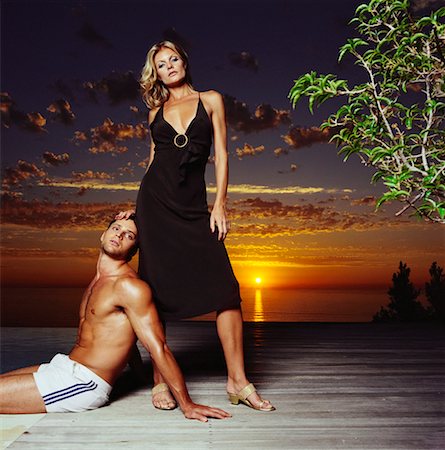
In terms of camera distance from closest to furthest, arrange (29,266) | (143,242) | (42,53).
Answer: (143,242), (42,53), (29,266)

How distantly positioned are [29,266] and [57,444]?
553cm

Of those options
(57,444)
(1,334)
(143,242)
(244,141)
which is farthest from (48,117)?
(57,444)

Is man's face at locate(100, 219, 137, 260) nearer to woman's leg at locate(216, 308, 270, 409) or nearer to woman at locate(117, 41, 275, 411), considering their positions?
woman at locate(117, 41, 275, 411)

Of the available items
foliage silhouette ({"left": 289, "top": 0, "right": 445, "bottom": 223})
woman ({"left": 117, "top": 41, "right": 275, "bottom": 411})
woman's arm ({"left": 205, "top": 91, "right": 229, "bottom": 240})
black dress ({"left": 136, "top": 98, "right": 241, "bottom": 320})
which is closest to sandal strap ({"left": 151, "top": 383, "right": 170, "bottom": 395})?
woman ({"left": 117, "top": 41, "right": 275, "bottom": 411})

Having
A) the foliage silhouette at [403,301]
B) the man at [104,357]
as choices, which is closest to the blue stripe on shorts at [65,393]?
the man at [104,357]

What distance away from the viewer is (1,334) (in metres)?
5.49

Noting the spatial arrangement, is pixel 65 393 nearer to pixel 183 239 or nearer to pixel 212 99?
pixel 183 239

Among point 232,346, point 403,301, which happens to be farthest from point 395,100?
point 403,301

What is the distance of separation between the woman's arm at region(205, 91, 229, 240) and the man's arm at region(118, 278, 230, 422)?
0.43m

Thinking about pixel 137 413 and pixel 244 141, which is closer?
pixel 137 413

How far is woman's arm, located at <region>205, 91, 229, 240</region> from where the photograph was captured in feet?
9.57

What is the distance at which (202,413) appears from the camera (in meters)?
2.66

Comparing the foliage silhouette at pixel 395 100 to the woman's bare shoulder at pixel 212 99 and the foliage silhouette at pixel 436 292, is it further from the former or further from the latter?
the foliage silhouette at pixel 436 292

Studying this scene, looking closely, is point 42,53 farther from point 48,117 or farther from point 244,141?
point 244,141
